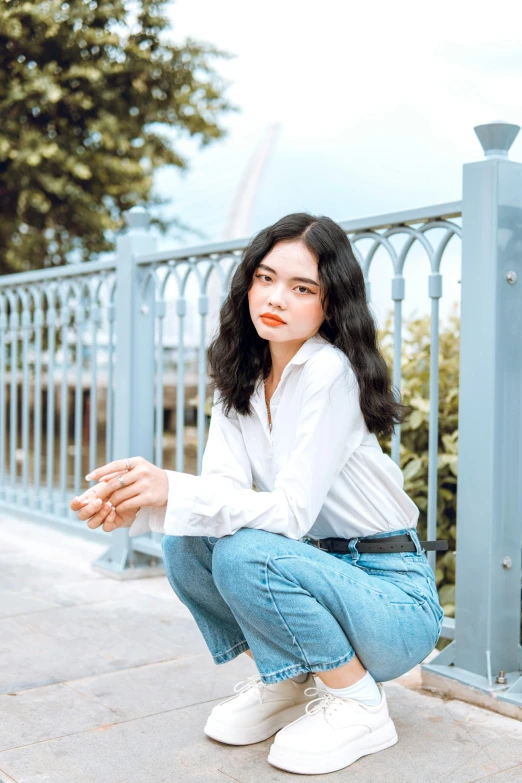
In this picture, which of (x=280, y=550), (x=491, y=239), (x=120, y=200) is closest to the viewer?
(x=280, y=550)

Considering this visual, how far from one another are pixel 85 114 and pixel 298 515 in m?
10.8

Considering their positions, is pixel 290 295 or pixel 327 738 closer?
pixel 327 738

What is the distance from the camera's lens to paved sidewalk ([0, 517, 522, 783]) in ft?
5.89

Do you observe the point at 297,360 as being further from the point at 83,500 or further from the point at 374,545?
the point at 83,500

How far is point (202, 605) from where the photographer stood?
1.96m

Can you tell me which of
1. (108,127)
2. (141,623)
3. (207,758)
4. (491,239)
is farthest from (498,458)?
(108,127)

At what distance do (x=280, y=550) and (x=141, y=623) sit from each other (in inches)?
51.2

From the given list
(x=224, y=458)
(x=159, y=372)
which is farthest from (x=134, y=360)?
(x=224, y=458)

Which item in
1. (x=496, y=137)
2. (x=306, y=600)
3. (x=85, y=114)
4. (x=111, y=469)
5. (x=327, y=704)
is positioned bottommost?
(x=327, y=704)

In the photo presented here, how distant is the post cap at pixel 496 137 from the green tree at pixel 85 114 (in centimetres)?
926

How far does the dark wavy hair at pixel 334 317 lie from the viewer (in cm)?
193

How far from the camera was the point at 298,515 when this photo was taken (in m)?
1.78

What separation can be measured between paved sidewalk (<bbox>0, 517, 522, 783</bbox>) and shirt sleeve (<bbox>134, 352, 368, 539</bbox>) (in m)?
0.50

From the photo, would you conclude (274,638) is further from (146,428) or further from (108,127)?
(108,127)
